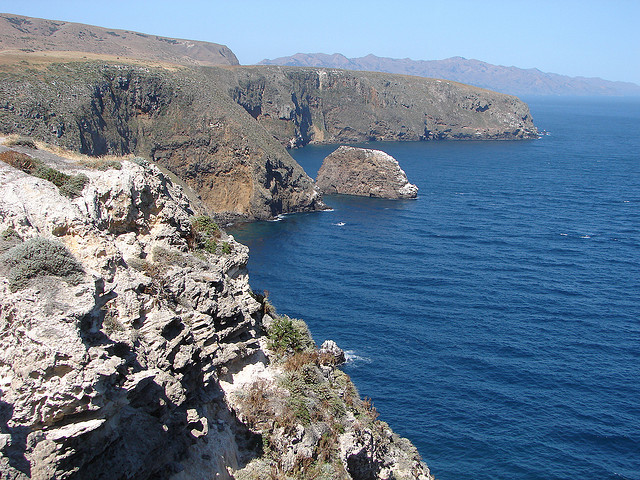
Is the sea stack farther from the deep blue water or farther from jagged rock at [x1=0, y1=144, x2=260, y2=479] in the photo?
jagged rock at [x1=0, y1=144, x2=260, y2=479]

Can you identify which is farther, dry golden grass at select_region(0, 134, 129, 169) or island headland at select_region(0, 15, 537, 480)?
dry golden grass at select_region(0, 134, 129, 169)

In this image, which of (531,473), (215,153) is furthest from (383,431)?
(215,153)

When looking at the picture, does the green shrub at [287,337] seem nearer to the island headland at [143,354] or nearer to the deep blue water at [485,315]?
the island headland at [143,354]

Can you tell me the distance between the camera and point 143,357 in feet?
48.5

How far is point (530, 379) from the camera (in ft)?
152

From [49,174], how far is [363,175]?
10796 centimetres

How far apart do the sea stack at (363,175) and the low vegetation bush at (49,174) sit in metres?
102

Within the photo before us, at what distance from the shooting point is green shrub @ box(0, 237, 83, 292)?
1269cm

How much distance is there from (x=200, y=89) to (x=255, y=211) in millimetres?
31555

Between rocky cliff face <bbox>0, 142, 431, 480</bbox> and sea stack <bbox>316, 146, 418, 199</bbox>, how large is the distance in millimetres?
96812

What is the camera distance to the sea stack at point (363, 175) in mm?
121375

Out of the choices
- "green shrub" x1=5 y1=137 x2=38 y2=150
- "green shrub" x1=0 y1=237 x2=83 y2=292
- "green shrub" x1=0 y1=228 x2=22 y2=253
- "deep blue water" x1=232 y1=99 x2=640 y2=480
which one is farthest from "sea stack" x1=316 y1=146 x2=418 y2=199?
"green shrub" x1=0 y1=237 x2=83 y2=292

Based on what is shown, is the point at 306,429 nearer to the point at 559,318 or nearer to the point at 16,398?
the point at 16,398

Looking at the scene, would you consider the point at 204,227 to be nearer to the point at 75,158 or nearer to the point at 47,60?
the point at 75,158
